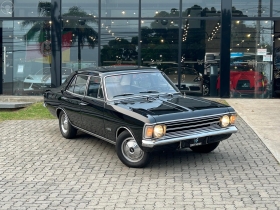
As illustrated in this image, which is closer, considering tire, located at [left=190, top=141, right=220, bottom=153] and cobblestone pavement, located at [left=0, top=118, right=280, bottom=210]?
cobblestone pavement, located at [left=0, top=118, right=280, bottom=210]

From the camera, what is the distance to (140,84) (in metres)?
8.42

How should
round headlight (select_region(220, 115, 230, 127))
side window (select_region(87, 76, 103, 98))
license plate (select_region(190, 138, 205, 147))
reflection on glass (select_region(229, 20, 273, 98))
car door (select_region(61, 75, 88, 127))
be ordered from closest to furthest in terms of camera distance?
1. license plate (select_region(190, 138, 205, 147))
2. round headlight (select_region(220, 115, 230, 127))
3. side window (select_region(87, 76, 103, 98))
4. car door (select_region(61, 75, 88, 127))
5. reflection on glass (select_region(229, 20, 273, 98))

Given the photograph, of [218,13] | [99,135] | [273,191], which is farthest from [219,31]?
[273,191]

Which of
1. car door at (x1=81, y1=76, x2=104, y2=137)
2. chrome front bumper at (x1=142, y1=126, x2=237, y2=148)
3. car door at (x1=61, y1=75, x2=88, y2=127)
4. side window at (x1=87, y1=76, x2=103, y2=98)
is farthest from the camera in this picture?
car door at (x1=61, y1=75, x2=88, y2=127)

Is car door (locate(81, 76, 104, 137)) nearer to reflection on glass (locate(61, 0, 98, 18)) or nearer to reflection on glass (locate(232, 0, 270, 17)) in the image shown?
reflection on glass (locate(61, 0, 98, 18))

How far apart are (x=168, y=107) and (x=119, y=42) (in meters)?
9.46

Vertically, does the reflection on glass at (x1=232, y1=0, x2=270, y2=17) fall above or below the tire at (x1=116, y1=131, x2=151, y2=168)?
above

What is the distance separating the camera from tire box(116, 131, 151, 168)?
722 centimetres

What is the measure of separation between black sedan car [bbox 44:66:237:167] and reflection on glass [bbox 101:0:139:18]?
7.53 meters

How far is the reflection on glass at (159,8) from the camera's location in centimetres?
1641

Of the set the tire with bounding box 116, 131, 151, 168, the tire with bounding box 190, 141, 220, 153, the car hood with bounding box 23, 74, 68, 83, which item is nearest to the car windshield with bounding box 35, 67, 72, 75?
the car hood with bounding box 23, 74, 68, 83

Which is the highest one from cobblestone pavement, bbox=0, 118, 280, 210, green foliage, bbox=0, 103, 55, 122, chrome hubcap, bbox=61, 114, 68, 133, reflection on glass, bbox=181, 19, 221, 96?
reflection on glass, bbox=181, 19, 221, 96

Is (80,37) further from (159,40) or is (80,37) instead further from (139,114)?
(139,114)

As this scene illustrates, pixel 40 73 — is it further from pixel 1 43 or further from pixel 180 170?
pixel 180 170
